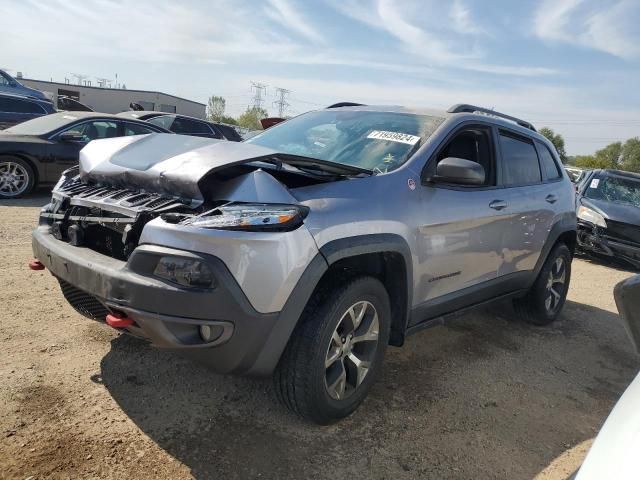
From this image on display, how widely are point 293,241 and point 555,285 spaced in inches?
148

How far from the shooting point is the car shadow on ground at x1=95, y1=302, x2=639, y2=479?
253cm

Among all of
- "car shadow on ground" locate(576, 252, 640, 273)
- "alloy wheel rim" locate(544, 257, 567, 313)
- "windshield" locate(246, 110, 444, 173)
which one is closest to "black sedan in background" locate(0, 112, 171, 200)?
"windshield" locate(246, 110, 444, 173)

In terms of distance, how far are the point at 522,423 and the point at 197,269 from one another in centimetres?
218

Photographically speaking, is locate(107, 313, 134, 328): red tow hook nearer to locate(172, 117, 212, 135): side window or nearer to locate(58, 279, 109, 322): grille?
locate(58, 279, 109, 322): grille

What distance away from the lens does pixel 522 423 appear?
3.12 m

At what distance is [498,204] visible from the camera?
3.88 meters

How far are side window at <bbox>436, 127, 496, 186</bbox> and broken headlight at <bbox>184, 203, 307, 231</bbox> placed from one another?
183 cm

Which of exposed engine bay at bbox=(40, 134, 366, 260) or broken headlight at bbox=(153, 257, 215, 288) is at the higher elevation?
exposed engine bay at bbox=(40, 134, 366, 260)

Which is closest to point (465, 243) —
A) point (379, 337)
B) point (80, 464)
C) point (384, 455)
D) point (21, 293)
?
point (379, 337)

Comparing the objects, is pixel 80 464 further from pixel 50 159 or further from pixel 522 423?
pixel 50 159

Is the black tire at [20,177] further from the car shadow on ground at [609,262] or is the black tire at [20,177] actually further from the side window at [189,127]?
the car shadow on ground at [609,262]

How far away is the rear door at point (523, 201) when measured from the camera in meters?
4.11

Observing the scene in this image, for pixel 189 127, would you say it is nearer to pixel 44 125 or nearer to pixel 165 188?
pixel 44 125

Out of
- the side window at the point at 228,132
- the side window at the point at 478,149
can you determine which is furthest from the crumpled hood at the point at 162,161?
the side window at the point at 228,132
